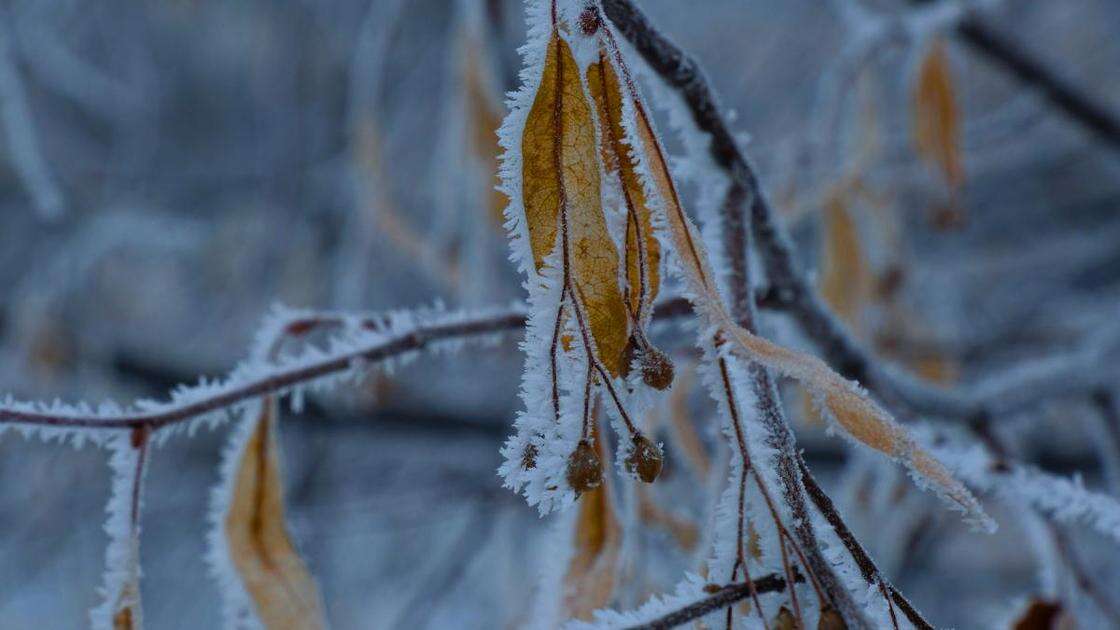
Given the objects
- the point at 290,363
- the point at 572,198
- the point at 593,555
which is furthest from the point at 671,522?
the point at 572,198

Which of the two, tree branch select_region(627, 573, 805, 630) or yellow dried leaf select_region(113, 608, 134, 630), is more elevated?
yellow dried leaf select_region(113, 608, 134, 630)

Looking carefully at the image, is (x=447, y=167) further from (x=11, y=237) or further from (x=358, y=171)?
(x=11, y=237)

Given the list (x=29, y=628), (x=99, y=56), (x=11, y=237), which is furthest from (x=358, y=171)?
(x=29, y=628)

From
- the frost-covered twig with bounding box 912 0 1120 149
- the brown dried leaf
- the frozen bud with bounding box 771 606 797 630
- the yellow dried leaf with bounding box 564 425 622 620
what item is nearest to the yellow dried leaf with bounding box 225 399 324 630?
the yellow dried leaf with bounding box 564 425 622 620

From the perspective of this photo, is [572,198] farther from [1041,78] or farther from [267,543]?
[1041,78]

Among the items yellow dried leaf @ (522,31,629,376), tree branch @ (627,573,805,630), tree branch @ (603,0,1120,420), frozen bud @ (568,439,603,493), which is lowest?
tree branch @ (627,573,805,630)

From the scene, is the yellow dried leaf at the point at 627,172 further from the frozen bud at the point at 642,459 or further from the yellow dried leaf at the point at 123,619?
the yellow dried leaf at the point at 123,619

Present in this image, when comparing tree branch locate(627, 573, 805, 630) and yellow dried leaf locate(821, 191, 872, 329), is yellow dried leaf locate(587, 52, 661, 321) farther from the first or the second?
yellow dried leaf locate(821, 191, 872, 329)
